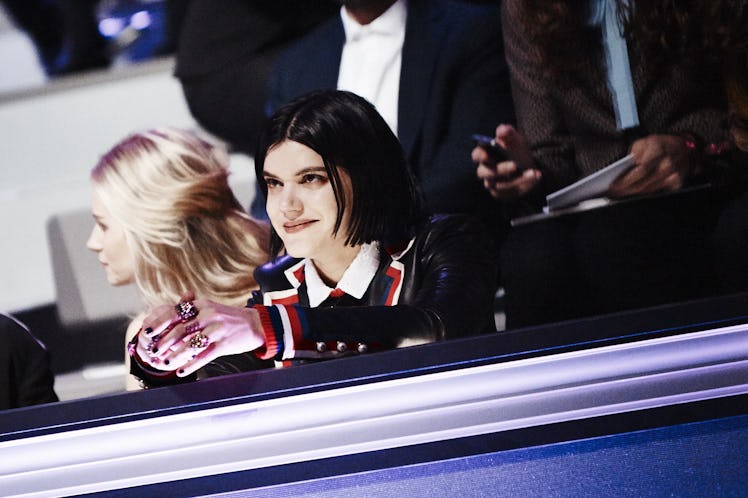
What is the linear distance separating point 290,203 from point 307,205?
0.03 meters

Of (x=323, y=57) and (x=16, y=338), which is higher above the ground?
(x=323, y=57)

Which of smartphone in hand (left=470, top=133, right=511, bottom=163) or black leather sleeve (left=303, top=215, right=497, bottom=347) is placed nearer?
black leather sleeve (left=303, top=215, right=497, bottom=347)

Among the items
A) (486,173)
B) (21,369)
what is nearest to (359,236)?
(486,173)

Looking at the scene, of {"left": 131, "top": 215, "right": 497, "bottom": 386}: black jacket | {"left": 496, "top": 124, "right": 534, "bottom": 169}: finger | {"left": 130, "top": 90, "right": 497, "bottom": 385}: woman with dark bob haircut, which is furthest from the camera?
{"left": 496, "top": 124, "right": 534, "bottom": 169}: finger

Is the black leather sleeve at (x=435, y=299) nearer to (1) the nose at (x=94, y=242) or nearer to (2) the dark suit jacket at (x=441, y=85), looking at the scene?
(2) the dark suit jacket at (x=441, y=85)

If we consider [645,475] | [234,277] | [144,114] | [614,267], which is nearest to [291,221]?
[234,277]

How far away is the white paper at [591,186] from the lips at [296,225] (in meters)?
0.39

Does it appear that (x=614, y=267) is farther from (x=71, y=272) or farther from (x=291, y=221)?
(x=71, y=272)

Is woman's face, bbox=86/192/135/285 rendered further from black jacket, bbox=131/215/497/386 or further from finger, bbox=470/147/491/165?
finger, bbox=470/147/491/165

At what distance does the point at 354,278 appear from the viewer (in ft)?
4.11

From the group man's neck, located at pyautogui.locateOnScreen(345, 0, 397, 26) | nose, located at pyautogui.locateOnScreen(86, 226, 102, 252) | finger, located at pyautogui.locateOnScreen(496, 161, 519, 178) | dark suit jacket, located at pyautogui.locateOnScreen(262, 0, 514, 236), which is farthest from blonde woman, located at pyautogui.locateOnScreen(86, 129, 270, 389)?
finger, located at pyautogui.locateOnScreen(496, 161, 519, 178)

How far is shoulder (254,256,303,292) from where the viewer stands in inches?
51.1

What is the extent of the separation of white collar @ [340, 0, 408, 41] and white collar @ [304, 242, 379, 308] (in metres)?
0.38

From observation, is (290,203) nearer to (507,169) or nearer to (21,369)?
(507,169)
